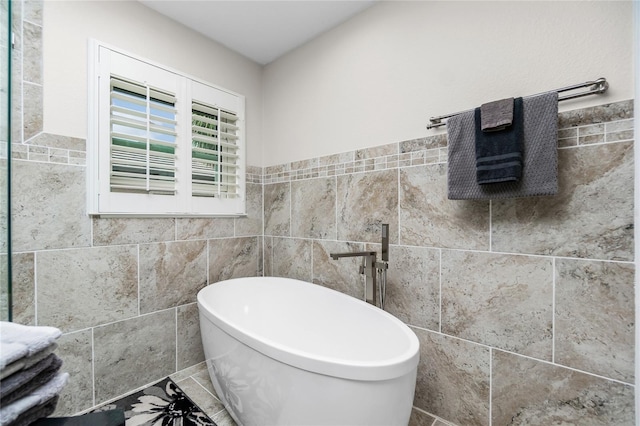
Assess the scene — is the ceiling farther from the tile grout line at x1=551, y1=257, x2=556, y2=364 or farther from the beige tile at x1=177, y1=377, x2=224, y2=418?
the beige tile at x1=177, y1=377, x2=224, y2=418

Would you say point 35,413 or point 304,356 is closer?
point 35,413

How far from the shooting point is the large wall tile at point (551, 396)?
1071mm

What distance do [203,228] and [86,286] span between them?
733mm

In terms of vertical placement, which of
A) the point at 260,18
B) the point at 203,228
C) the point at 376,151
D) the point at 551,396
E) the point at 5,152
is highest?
the point at 260,18

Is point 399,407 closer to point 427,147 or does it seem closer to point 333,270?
point 333,270

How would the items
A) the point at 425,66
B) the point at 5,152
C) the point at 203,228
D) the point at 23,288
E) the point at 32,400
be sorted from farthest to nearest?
1. the point at 203,228
2. the point at 425,66
3. the point at 23,288
4. the point at 5,152
5. the point at 32,400

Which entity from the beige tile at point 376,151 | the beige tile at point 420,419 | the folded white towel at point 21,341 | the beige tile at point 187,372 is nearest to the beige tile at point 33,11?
the folded white towel at point 21,341

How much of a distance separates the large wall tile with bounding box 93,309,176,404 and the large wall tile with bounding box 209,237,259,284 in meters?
0.40

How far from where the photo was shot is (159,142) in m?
1.81

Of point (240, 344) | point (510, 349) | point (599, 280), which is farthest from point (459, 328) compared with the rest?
point (240, 344)

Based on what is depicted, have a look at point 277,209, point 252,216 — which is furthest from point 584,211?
point 252,216

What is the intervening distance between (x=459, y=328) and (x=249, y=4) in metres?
2.28

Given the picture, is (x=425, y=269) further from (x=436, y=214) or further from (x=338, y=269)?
(x=338, y=269)

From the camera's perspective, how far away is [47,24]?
1.44m
